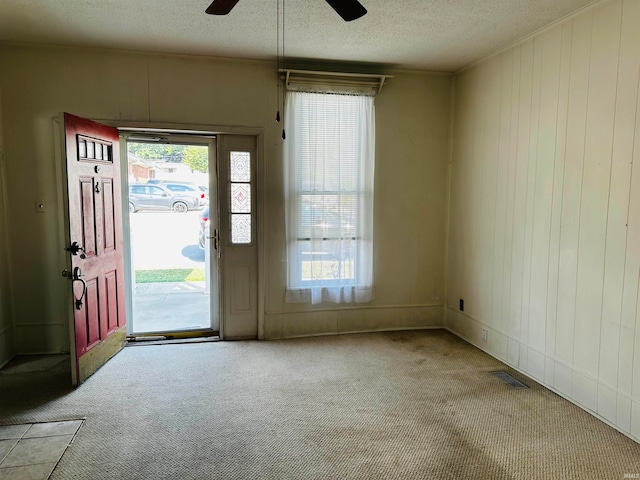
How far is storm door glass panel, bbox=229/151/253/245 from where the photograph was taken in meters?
4.07

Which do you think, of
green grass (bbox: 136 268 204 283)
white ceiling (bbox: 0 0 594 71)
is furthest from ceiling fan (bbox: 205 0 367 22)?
green grass (bbox: 136 268 204 283)

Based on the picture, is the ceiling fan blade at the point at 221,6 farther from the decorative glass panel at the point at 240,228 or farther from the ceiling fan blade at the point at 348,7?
the decorative glass panel at the point at 240,228

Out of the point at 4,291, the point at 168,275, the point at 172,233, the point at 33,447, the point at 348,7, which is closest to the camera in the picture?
the point at 348,7

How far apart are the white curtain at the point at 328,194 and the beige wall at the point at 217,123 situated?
0.16 metres

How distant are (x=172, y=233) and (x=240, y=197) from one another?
63.3 inches

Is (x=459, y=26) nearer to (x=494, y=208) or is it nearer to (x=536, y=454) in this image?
(x=494, y=208)

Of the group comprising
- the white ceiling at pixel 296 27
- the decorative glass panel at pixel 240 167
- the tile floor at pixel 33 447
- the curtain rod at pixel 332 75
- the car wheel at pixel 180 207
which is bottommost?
the tile floor at pixel 33 447

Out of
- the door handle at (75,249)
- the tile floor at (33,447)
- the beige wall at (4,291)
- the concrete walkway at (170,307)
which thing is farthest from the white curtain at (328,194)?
the beige wall at (4,291)

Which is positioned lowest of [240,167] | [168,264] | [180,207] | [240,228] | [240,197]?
[168,264]

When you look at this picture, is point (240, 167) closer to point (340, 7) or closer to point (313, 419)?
point (340, 7)

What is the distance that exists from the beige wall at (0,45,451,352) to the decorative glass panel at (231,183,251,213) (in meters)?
0.21

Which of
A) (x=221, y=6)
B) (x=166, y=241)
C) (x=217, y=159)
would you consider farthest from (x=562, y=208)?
(x=166, y=241)

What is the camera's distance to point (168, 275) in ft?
18.8

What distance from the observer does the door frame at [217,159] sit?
383 centimetres
